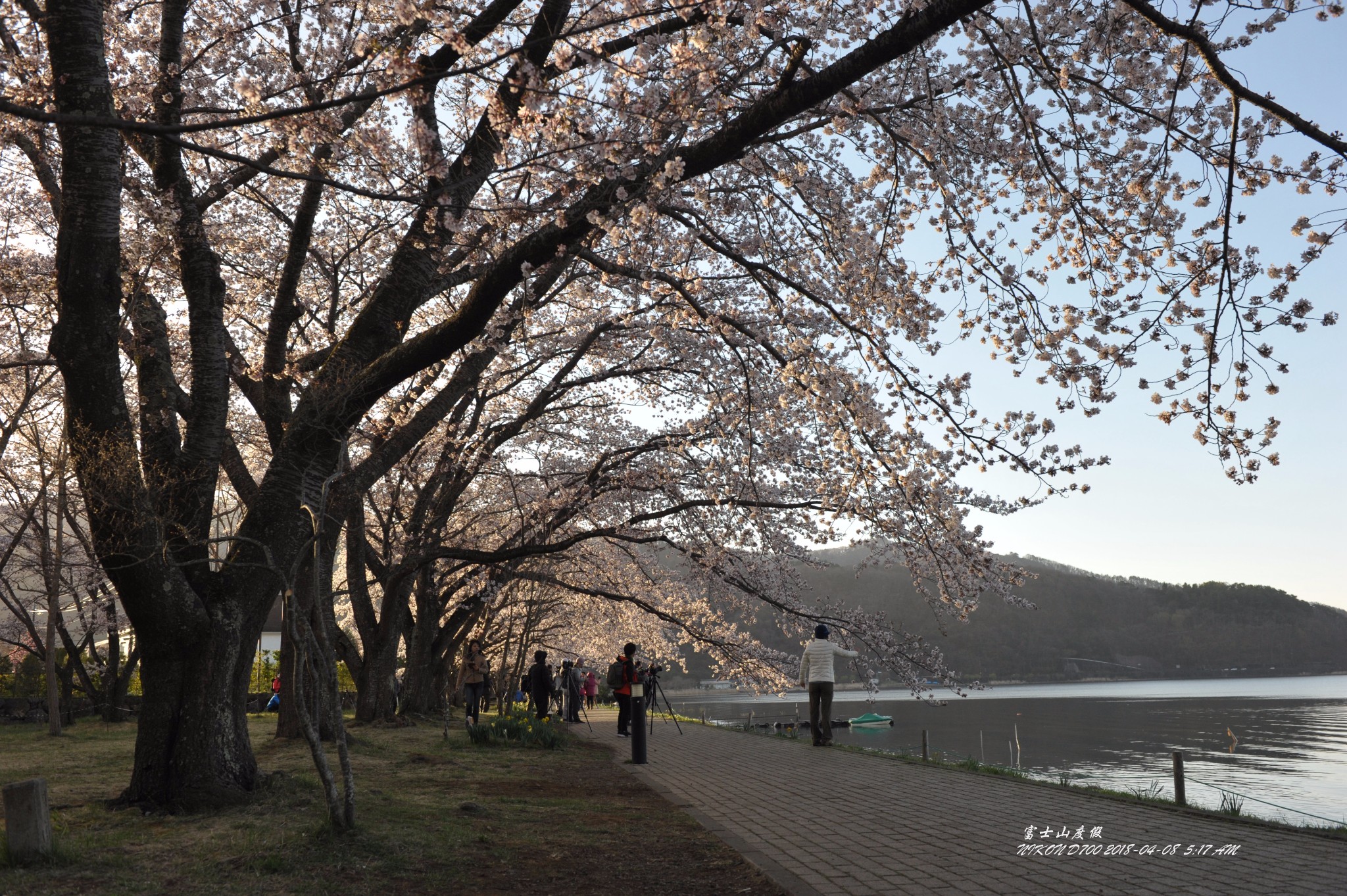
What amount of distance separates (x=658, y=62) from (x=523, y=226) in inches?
68.1

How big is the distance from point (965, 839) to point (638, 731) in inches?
261

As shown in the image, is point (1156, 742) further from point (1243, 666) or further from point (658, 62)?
point (1243, 666)

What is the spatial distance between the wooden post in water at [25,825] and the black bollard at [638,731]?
7.41 m

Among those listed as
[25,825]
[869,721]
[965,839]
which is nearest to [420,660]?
[25,825]

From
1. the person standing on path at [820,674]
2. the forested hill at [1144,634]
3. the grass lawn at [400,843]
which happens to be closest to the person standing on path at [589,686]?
the person standing on path at [820,674]

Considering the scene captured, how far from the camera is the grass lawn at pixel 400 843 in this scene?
4773 mm

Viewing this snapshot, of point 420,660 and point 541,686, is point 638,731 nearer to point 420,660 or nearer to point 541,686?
point 541,686

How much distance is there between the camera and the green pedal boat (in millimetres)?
39562

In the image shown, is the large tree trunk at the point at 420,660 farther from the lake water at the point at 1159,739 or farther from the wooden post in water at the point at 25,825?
the wooden post in water at the point at 25,825

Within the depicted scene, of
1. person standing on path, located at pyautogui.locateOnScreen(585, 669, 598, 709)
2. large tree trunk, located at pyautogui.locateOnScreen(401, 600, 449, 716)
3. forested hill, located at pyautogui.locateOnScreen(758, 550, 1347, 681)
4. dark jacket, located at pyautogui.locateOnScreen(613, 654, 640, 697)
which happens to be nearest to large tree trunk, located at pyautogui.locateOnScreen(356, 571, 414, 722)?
large tree trunk, located at pyautogui.locateOnScreen(401, 600, 449, 716)

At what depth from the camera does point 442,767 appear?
1028cm

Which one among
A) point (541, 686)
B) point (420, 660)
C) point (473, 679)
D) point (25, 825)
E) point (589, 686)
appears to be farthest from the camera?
point (589, 686)

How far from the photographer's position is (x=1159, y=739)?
34.0 metres

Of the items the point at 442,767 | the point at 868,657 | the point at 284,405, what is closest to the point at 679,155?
the point at 284,405
